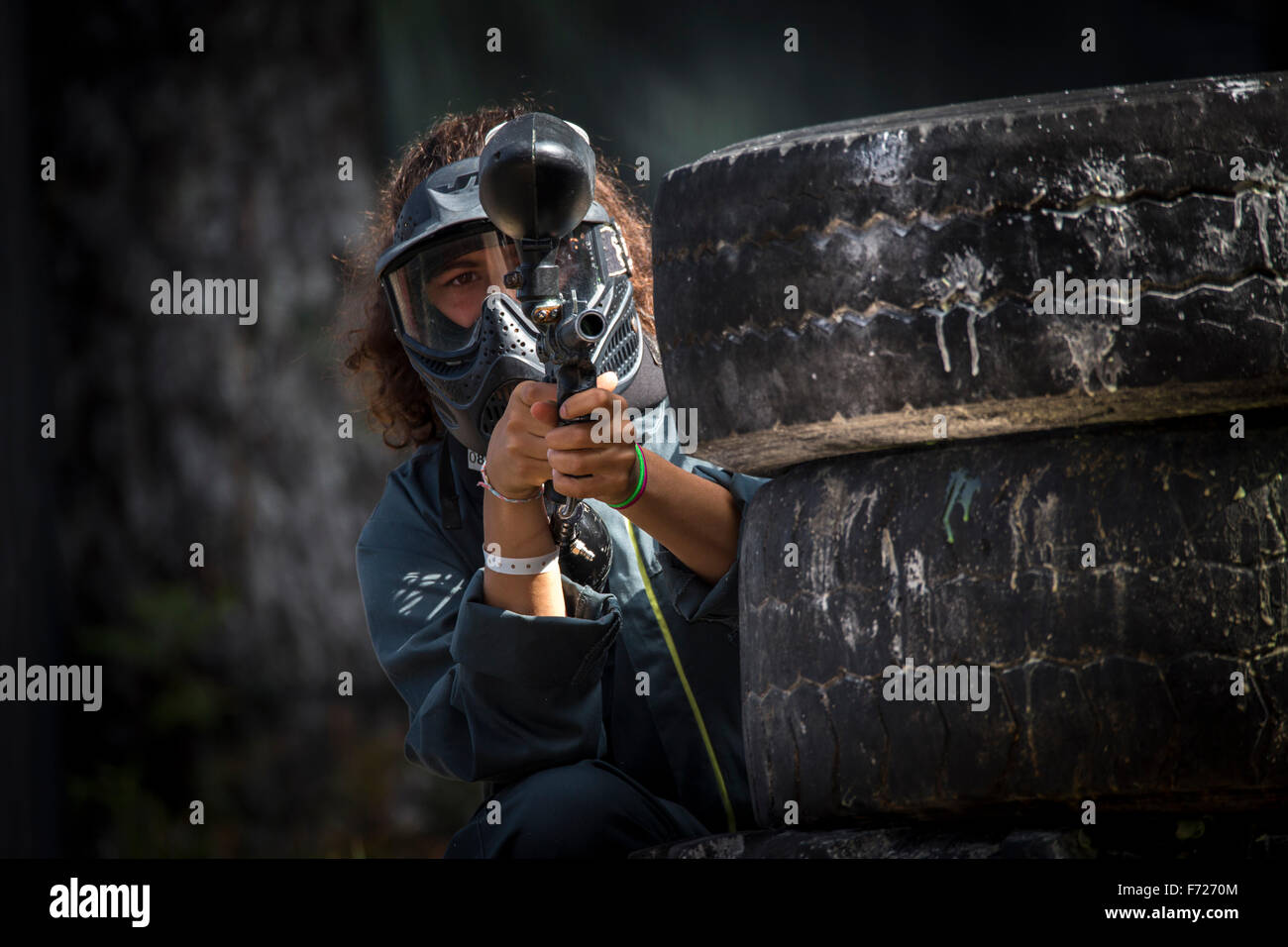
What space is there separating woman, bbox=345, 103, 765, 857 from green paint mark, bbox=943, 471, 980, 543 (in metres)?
0.39

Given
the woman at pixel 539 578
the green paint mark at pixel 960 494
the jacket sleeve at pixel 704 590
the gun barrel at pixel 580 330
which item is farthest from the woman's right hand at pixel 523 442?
the green paint mark at pixel 960 494

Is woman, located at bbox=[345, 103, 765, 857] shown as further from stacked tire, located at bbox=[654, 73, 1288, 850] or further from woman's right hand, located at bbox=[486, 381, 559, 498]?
stacked tire, located at bbox=[654, 73, 1288, 850]

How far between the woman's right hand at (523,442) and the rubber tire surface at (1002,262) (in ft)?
0.84

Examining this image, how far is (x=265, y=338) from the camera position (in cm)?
399

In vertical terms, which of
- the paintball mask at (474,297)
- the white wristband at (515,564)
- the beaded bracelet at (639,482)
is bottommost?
the white wristband at (515,564)

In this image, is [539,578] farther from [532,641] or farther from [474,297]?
[474,297]

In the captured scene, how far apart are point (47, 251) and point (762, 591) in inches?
116

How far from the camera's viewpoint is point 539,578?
178cm

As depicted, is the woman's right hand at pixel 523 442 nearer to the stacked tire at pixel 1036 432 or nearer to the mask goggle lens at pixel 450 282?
the stacked tire at pixel 1036 432

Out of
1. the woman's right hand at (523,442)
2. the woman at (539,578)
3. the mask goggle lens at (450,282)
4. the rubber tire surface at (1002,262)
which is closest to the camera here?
the rubber tire surface at (1002,262)

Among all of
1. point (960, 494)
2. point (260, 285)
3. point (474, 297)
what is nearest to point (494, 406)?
point (474, 297)

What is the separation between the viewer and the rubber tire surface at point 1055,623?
3.99 feet
